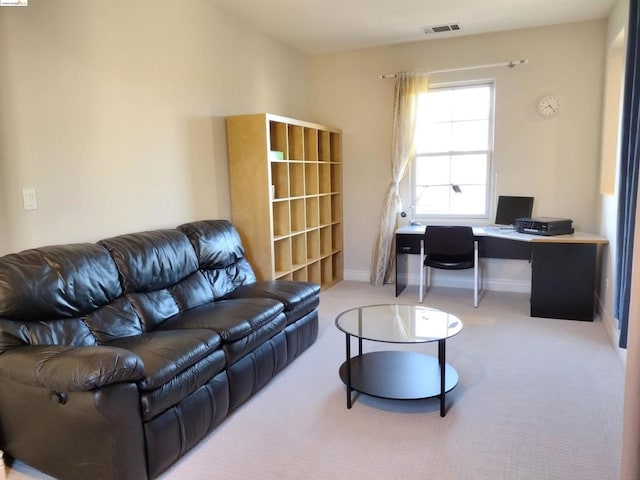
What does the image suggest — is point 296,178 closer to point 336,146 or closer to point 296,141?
point 296,141

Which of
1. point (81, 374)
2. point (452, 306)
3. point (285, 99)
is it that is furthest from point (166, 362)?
point (285, 99)

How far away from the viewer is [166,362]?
1.99 meters

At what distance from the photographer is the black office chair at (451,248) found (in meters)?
4.30

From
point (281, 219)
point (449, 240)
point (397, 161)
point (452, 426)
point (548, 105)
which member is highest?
point (548, 105)

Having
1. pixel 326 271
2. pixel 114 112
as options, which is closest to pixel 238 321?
pixel 114 112

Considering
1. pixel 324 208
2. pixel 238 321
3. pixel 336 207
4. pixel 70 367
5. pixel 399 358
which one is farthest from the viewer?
pixel 336 207

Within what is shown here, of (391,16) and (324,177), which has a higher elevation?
(391,16)

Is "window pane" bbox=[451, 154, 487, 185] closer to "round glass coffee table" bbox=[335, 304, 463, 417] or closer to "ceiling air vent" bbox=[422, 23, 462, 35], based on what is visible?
"ceiling air vent" bbox=[422, 23, 462, 35]

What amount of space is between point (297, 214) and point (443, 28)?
2274mm

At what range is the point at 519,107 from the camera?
15.1 ft

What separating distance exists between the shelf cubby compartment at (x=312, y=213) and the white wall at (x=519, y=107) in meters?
0.76

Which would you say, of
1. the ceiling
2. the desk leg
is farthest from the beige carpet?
the ceiling

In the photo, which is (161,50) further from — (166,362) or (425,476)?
(425,476)

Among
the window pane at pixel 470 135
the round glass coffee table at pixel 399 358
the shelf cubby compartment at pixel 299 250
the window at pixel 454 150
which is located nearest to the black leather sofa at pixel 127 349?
the round glass coffee table at pixel 399 358
